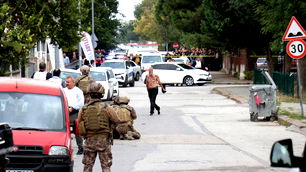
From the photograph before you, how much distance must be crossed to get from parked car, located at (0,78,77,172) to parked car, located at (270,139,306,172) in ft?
19.3

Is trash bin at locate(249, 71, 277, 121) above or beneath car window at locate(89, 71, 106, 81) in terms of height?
beneath

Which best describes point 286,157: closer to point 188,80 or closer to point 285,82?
point 285,82

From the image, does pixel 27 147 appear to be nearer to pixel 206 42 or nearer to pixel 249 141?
pixel 249 141

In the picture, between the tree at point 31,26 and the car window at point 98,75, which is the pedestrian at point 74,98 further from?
the car window at point 98,75

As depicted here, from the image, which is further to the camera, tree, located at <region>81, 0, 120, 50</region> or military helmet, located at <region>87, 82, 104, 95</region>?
tree, located at <region>81, 0, 120, 50</region>

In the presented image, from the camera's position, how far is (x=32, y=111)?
11.5 metres

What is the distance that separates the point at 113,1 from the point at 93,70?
193 feet

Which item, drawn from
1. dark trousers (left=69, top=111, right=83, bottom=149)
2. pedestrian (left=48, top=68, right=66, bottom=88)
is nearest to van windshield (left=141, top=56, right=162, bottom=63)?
pedestrian (left=48, top=68, right=66, bottom=88)

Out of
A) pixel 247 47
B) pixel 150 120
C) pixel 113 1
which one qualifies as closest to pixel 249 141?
pixel 150 120

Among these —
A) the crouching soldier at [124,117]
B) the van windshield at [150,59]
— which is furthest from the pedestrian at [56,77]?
the van windshield at [150,59]

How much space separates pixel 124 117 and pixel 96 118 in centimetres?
719

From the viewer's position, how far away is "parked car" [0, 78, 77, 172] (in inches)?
420

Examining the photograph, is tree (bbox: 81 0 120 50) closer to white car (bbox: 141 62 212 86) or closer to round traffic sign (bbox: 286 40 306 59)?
white car (bbox: 141 62 212 86)

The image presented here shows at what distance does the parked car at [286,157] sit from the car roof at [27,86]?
6940 mm
